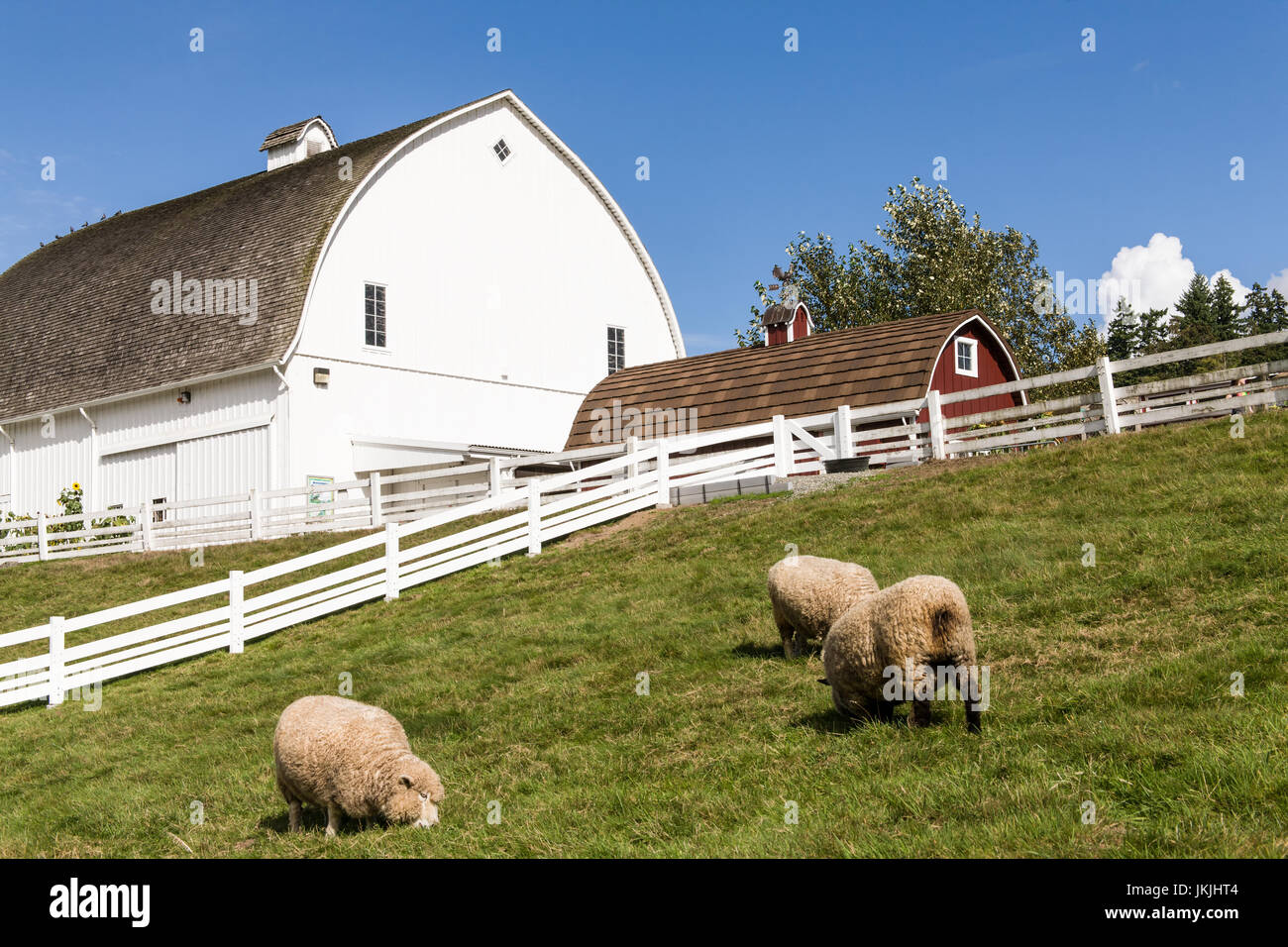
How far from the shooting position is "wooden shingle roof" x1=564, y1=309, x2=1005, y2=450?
21266mm

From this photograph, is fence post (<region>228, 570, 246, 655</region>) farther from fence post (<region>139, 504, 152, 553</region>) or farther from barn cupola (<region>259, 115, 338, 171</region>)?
barn cupola (<region>259, 115, 338, 171</region>)

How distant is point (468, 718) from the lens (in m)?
8.86

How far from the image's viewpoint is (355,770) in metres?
6.33

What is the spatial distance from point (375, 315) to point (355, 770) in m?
21.8

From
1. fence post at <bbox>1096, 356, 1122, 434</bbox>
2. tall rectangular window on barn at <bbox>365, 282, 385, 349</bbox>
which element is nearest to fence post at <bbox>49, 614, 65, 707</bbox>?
tall rectangular window on barn at <bbox>365, 282, 385, 349</bbox>

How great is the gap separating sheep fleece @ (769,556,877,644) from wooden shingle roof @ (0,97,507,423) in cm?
1809

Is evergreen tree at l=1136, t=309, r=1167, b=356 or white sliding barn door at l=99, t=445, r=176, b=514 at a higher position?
evergreen tree at l=1136, t=309, r=1167, b=356

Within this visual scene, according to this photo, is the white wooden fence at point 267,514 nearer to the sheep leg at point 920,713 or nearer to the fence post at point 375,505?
the fence post at point 375,505

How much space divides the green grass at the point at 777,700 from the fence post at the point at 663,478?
2216mm

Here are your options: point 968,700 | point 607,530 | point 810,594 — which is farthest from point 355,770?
point 607,530

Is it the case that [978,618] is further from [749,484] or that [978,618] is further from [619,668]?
[749,484]

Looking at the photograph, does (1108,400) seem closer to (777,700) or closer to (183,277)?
(777,700)
